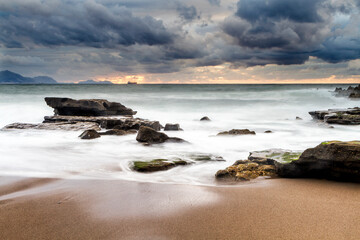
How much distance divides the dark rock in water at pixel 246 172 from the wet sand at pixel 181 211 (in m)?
0.33

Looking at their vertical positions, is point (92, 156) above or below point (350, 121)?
below

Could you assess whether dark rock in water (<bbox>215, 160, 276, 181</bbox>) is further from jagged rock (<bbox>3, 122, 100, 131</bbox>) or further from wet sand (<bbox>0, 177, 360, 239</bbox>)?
jagged rock (<bbox>3, 122, 100, 131</bbox>)

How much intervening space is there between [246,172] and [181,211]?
67.3 inches

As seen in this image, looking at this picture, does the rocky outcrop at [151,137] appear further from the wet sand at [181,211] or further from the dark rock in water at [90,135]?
the wet sand at [181,211]

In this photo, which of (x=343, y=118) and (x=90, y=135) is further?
(x=343, y=118)

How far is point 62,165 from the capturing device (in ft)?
17.5

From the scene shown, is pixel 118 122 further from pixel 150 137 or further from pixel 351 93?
pixel 351 93

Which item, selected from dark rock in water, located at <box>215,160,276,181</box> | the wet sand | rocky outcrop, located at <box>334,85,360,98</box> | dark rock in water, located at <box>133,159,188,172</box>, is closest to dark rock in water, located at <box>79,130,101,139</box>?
dark rock in water, located at <box>133,159,188,172</box>

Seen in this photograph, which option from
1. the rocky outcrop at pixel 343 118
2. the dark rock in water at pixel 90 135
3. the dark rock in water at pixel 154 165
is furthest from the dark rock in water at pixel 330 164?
the rocky outcrop at pixel 343 118

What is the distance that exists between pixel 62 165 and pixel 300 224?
14.4 ft

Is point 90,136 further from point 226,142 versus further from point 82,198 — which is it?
point 82,198

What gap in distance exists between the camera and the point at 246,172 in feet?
14.0

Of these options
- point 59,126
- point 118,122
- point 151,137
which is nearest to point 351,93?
point 118,122

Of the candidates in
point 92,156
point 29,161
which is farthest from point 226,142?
point 29,161
